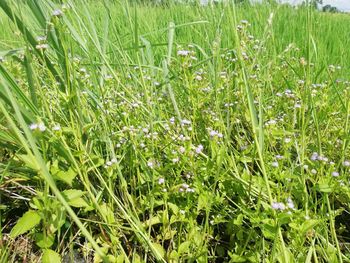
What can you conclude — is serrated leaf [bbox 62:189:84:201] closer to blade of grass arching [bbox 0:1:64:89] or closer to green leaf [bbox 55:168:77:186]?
green leaf [bbox 55:168:77:186]

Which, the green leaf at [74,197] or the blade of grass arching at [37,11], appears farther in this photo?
the blade of grass arching at [37,11]

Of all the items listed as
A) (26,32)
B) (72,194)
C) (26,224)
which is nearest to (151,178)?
(72,194)

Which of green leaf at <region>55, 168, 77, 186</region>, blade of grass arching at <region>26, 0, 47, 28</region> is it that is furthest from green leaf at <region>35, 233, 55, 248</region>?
blade of grass arching at <region>26, 0, 47, 28</region>

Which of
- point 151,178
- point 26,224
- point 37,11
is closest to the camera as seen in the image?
point 26,224

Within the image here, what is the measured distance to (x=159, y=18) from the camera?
314cm

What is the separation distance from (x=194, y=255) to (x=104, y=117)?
1.49ft

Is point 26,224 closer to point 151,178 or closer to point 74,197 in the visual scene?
point 74,197

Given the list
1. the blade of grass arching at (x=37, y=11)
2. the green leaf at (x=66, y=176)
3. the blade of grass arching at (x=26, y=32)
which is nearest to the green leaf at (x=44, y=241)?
the green leaf at (x=66, y=176)

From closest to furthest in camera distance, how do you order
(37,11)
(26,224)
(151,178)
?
(26,224), (151,178), (37,11)

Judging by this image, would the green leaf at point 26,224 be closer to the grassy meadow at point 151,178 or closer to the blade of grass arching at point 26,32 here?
the grassy meadow at point 151,178

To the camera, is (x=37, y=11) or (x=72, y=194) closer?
(x=72, y=194)

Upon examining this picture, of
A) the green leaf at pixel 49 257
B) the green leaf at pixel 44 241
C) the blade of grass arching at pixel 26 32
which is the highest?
the blade of grass arching at pixel 26 32

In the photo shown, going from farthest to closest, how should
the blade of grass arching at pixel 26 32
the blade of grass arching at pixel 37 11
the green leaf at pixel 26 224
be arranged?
the blade of grass arching at pixel 37 11
the blade of grass arching at pixel 26 32
the green leaf at pixel 26 224

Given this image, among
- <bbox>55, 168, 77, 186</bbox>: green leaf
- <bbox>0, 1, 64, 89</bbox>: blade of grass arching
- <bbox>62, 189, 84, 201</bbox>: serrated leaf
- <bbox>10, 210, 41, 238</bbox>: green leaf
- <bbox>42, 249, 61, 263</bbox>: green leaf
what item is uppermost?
<bbox>0, 1, 64, 89</bbox>: blade of grass arching
